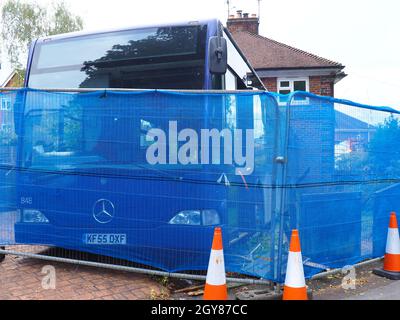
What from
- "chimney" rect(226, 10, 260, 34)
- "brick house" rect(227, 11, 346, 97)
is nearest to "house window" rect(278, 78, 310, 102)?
"brick house" rect(227, 11, 346, 97)

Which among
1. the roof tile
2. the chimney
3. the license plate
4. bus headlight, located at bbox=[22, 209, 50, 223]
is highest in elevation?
the chimney

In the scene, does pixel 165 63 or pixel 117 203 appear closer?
pixel 117 203

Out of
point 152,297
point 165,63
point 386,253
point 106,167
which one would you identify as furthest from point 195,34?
point 386,253

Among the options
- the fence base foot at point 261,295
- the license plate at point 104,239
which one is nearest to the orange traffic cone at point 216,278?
the fence base foot at point 261,295

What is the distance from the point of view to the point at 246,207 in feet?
13.3

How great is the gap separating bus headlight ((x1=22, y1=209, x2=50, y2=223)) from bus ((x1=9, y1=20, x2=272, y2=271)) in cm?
1

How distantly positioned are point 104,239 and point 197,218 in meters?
1.14

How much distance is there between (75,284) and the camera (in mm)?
4324

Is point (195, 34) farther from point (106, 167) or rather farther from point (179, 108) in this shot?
point (106, 167)

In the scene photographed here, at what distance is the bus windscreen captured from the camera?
186 inches

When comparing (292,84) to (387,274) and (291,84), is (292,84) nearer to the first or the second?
(291,84)

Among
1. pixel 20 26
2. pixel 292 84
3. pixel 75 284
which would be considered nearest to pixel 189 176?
pixel 75 284

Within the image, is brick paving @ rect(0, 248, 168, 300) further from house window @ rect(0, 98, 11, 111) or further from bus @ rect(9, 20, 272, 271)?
house window @ rect(0, 98, 11, 111)
